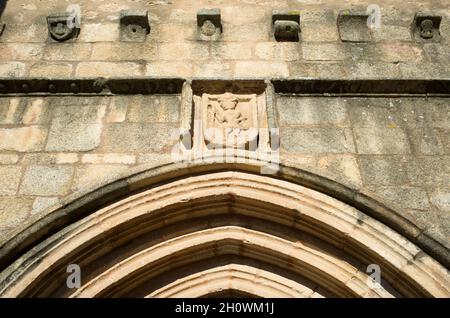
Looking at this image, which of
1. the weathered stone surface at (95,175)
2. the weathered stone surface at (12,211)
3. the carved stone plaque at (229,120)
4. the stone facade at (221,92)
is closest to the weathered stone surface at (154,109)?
the stone facade at (221,92)

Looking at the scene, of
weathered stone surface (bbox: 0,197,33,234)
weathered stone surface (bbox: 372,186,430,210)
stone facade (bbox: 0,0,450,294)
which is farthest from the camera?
stone facade (bbox: 0,0,450,294)

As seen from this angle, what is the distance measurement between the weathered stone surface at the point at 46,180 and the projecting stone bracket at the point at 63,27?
138cm

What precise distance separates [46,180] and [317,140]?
193 centimetres

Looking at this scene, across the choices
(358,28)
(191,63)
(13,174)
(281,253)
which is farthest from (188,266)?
(358,28)

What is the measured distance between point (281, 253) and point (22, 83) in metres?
2.36

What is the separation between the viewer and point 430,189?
3809 mm

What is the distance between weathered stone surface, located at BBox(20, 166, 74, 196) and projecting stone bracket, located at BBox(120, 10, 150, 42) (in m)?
1.43

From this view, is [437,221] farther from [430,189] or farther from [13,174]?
[13,174]

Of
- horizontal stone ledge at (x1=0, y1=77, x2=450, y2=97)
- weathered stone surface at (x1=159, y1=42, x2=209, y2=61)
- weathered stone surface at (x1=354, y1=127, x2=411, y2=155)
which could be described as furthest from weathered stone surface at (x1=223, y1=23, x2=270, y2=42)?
weathered stone surface at (x1=354, y1=127, x2=411, y2=155)

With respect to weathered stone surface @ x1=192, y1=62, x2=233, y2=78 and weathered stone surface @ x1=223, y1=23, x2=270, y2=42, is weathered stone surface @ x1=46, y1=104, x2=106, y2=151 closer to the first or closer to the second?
weathered stone surface @ x1=192, y1=62, x2=233, y2=78

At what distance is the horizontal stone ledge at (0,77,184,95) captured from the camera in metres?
4.31

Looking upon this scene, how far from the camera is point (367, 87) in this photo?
4.34 metres

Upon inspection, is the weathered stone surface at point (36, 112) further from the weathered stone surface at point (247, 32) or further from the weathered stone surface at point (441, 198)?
the weathered stone surface at point (441, 198)

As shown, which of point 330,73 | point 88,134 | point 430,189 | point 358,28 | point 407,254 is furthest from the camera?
point 358,28
